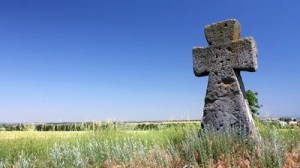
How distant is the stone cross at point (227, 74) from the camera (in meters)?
8.85

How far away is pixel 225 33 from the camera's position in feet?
31.1

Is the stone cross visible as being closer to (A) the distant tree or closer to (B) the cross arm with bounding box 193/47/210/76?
(B) the cross arm with bounding box 193/47/210/76

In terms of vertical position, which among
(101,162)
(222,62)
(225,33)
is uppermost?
(225,33)

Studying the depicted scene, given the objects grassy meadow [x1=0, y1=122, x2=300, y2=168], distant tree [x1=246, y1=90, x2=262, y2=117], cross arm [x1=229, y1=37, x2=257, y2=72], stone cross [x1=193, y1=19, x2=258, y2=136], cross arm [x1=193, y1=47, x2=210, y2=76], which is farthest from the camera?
distant tree [x1=246, y1=90, x2=262, y2=117]

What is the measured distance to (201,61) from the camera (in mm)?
9766

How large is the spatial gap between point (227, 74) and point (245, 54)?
0.65 meters

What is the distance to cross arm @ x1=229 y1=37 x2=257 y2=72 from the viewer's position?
29.4 feet

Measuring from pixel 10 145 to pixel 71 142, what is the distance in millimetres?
1814

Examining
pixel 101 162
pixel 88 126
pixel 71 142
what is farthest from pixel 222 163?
pixel 88 126

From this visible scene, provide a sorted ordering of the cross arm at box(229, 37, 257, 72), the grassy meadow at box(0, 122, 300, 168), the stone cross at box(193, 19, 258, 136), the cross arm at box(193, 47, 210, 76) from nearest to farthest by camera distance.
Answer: the grassy meadow at box(0, 122, 300, 168) → the stone cross at box(193, 19, 258, 136) → the cross arm at box(229, 37, 257, 72) → the cross arm at box(193, 47, 210, 76)

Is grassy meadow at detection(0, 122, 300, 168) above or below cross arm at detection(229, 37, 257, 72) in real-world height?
below

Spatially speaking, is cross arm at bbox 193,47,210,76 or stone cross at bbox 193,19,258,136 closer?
stone cross at bbox 193,19,258,136

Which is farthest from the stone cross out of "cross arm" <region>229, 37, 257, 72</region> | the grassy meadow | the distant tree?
the distant tree

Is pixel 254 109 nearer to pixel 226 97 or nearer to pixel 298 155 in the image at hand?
pixel 226 97
